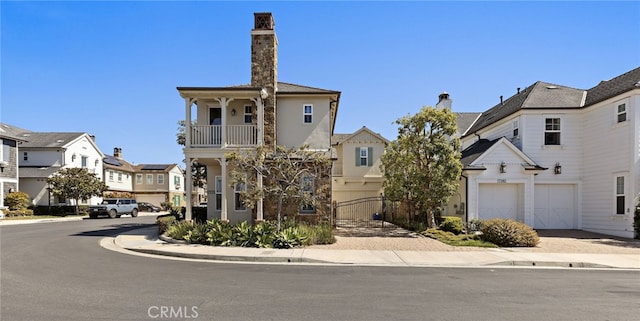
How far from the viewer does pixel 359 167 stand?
1143 inches

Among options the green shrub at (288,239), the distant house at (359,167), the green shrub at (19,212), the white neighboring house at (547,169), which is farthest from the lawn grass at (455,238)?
the green shrub at (19,212)

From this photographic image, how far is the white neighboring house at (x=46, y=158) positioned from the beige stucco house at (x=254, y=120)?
83.2 feet

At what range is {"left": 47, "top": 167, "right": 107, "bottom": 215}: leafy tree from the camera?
3145 cm

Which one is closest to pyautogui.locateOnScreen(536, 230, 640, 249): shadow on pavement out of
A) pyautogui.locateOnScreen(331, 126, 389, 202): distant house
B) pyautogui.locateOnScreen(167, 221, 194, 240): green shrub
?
pyautogui.locateOnScreen(331, 126, 389, 202): distant house

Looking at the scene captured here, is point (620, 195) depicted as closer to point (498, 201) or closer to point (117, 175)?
point (498, 201)

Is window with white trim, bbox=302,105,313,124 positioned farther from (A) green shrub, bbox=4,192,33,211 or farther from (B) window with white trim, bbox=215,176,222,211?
(A) green shrub, bbox=4,192,33,211

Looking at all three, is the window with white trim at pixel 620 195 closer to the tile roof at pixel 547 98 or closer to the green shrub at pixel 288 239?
the tile roof at pixel 547 98

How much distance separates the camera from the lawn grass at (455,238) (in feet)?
46.7

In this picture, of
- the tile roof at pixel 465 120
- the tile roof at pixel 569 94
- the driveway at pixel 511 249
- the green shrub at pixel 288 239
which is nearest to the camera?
the green shrub at pixel 288 239

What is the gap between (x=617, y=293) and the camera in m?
7.66

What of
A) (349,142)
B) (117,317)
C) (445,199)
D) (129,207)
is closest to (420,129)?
(445,199)

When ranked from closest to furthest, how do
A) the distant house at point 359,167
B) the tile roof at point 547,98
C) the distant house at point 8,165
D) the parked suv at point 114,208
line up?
the tile roof at point 547,98, the distant house at point 359,167, the distant house at point 8,165, the parked suv at point 114,208

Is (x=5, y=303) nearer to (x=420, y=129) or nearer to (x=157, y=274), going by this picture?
(x=157, y=274)

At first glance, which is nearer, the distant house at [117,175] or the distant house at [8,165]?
the distant house at [8,165]
